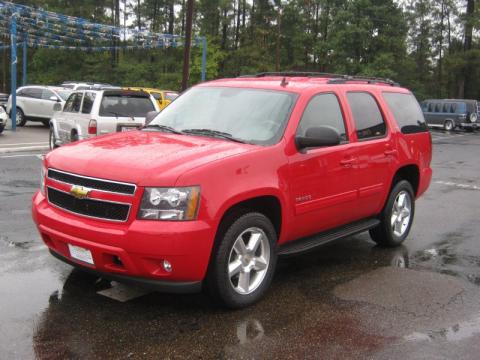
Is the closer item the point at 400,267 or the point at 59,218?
the point at 59,218

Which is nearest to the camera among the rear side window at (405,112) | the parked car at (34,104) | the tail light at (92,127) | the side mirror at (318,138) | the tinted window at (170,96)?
the side mirror at (318,138)

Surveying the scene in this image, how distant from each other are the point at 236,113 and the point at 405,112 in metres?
2.48

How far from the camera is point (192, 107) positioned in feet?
17.3

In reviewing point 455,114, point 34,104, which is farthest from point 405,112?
point 455,114

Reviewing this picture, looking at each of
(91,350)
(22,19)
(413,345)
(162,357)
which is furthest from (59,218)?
(22,19)

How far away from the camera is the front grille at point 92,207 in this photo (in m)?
3.75

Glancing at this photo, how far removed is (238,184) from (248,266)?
69 cm

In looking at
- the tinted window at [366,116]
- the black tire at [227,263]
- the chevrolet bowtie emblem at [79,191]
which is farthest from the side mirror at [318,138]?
the chevrolet bowtie emblem at [79,191]

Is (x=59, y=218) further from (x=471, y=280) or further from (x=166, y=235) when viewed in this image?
(x=471, y=280)

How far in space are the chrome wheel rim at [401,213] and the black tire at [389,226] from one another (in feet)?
0.09

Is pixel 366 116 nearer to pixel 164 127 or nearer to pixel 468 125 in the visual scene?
pixel 164 127

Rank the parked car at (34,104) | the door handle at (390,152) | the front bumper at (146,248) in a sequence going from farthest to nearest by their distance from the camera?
the parked car at (34,104)
the door handle at (390,152)
the front bumper at (146,248)

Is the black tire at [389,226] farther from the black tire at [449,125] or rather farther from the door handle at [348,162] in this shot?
the black tire at [449,125]

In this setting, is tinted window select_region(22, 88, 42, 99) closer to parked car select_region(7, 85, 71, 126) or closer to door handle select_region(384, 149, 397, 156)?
parked car select_region(7, 85, 71, 126)
